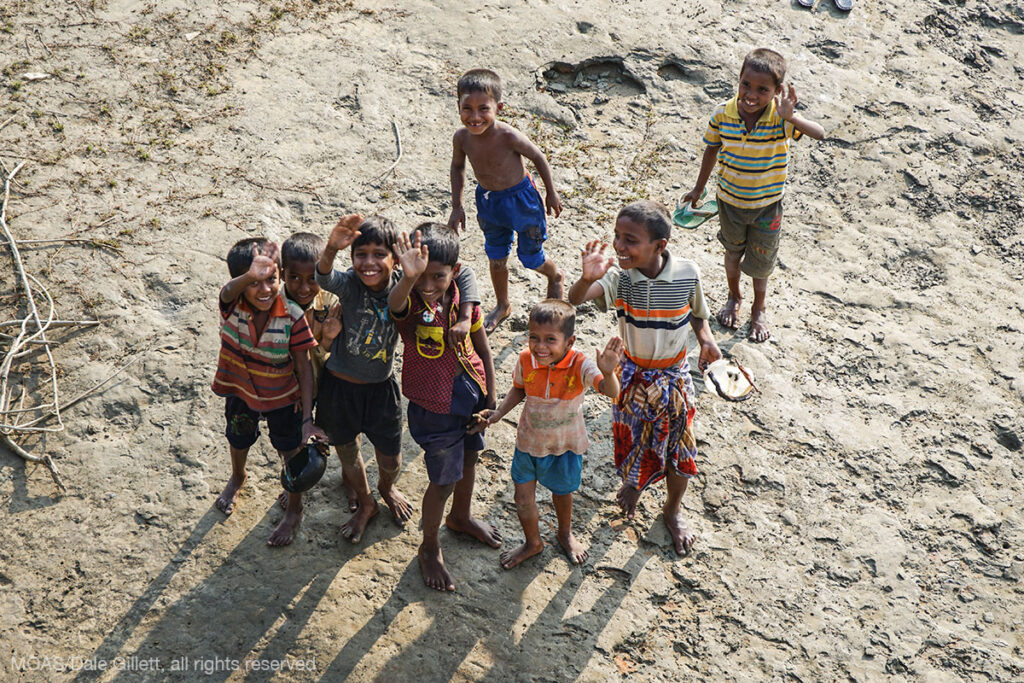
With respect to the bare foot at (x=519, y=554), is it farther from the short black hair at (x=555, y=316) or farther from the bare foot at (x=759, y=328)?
the bare foot at (x=759, y=328)

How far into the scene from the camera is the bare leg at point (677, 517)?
3.79 metres

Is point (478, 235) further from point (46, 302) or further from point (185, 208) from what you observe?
point (46, 302)

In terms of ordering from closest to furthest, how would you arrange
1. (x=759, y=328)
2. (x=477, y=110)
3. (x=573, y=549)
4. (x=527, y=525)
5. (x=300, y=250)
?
(x=300, y=250)
(x=527, y=525)
(x=573, y=549)
(x=477, y=110)
(x=759, y=328)

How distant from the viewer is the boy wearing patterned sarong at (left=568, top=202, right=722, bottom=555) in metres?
3.43

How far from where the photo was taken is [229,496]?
3.76 m

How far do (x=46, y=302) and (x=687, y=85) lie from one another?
4.70 metres

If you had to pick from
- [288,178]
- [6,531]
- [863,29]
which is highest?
[863,29]

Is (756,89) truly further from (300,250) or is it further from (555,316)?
(300,250)

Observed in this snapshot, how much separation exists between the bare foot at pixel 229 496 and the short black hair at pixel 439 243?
1.43 m

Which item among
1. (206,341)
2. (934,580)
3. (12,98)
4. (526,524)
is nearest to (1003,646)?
(934,580)

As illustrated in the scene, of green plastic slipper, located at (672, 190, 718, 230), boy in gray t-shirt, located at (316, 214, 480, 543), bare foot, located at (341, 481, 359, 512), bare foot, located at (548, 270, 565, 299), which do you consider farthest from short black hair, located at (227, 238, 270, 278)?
green plastic slipper, located at (672, 190, 718, 230)

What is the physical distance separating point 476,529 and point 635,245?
1.42 meters

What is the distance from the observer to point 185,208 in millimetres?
5102

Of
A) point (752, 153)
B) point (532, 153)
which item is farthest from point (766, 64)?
point (532, 153)
